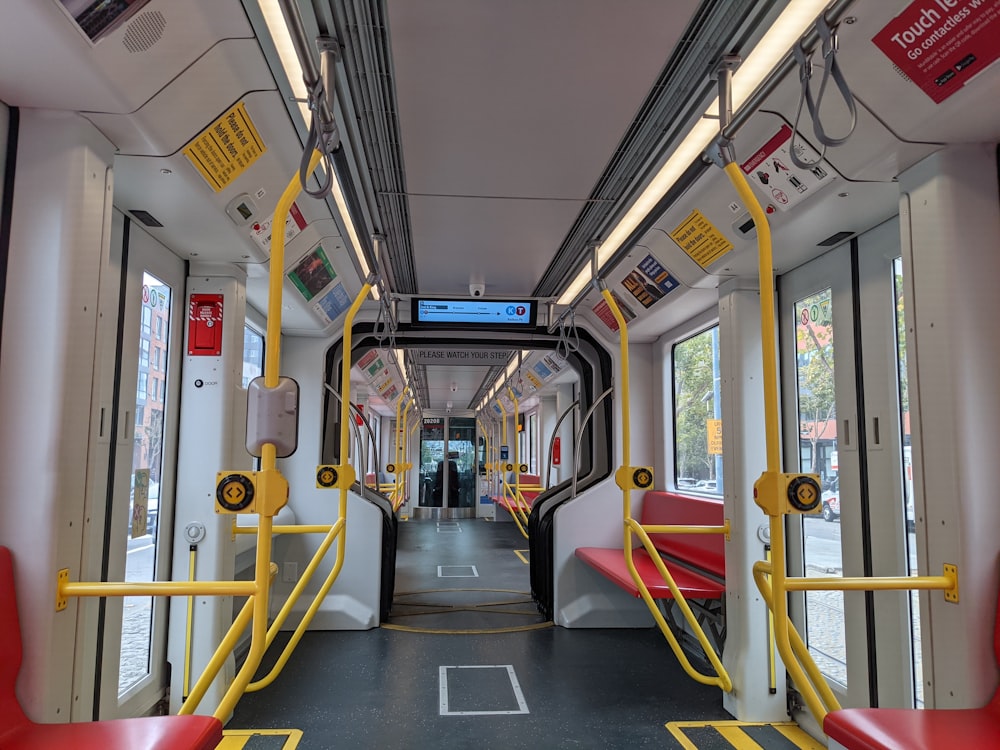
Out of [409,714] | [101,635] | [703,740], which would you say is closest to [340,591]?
[409,714]

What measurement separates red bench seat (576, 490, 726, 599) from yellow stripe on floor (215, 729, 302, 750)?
6.38 ft

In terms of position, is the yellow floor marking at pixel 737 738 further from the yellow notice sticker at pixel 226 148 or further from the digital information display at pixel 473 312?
the yellow notice sticker at pixel 226 148

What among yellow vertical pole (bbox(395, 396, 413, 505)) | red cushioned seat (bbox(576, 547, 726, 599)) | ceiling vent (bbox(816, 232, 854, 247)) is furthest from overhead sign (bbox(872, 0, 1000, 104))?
yellow vertical pole (bbox(395, 396, 413, 505))

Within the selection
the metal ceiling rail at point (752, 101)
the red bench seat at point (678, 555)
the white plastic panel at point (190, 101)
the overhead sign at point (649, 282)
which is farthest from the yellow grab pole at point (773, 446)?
the overhead sign at point (649, 282)

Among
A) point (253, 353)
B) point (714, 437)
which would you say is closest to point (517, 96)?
point (714, 437)

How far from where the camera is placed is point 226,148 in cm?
257

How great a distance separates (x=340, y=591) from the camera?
549cm

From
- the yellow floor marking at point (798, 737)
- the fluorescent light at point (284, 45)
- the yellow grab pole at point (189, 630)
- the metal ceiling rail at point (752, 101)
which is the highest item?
the fluorescent light at point (284, 45)

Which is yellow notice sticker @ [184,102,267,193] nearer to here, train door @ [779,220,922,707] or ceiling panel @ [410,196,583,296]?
ceiling panel @ [410,196,583,296]

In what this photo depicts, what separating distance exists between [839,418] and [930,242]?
1417 mm

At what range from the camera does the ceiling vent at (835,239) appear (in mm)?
3300

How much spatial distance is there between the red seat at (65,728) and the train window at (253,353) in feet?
12.2

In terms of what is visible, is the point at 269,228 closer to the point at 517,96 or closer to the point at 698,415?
the point at 517,96

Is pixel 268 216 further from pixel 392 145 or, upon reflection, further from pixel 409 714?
pixel 409 714
